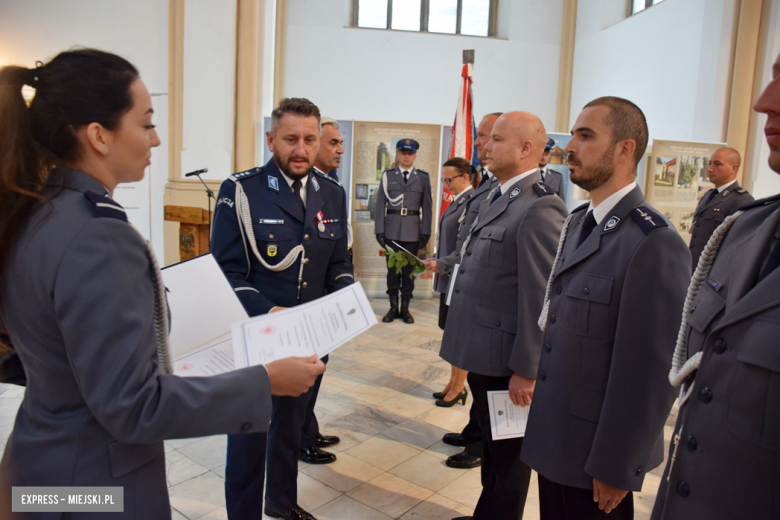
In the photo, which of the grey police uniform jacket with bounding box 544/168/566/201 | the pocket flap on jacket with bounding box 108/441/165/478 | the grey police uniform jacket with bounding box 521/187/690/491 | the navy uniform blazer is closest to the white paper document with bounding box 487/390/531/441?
the grey police uniform jacket with bounding box 521/187/690/491

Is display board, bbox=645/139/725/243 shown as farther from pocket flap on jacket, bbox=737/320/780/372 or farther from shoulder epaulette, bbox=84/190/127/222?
shoulder epaulette, bbox=84/190/127/222

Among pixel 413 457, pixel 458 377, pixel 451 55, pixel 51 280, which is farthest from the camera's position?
pixel 451 55

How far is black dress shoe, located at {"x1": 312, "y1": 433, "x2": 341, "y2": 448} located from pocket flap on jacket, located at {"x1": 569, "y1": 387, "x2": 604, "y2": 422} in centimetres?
180

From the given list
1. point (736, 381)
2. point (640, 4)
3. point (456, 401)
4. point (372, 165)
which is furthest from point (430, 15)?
point (736, 381)

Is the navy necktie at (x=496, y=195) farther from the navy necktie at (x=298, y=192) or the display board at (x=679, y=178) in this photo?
the display board at (x=679, y=178)

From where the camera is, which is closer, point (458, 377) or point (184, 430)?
point (184, 430)

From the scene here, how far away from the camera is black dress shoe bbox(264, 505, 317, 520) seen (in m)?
Result: 2.12

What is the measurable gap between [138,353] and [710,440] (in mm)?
978

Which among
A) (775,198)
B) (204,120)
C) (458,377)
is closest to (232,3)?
(204,120)

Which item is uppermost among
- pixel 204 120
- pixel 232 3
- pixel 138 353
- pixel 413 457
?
pixel 232 3

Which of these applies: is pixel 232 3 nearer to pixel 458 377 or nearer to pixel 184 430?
pixel 458 377

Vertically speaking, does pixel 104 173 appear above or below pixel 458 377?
above

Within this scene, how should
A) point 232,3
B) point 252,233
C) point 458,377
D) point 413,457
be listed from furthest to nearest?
1. point 232,3
2. point 458,377
3. point 413,457
4. point 252,233

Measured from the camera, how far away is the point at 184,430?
867 millimetres
